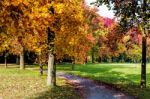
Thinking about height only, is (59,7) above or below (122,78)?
above

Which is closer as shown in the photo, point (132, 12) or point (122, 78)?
point (132, 12)

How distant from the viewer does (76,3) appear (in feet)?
92.5

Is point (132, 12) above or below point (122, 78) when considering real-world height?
above

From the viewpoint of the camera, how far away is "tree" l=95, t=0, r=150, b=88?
27.8 meters

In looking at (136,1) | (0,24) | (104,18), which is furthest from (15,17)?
(104,18)

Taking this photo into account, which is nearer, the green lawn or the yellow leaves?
the yellow leaves

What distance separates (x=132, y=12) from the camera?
94.5 feet

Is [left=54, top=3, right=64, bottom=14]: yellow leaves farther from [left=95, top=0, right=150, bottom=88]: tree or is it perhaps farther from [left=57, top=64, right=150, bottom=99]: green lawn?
[left=57, top=64, right=150, bottom=99]: green lawn

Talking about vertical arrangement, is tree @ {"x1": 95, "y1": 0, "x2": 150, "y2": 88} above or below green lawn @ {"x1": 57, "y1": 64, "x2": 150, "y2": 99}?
above

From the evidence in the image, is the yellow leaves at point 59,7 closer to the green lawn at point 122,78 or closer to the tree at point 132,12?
the tree at point 132,12

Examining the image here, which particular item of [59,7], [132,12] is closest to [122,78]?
[132,12]

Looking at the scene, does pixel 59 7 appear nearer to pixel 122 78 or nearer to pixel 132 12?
pixel 132 12

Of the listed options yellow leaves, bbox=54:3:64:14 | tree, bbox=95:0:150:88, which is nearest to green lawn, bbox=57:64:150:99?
tree, bbox=95:0:150:88

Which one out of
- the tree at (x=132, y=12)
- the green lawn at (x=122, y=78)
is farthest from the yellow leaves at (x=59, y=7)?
Result: the green lawn at (x=122, y=78)
